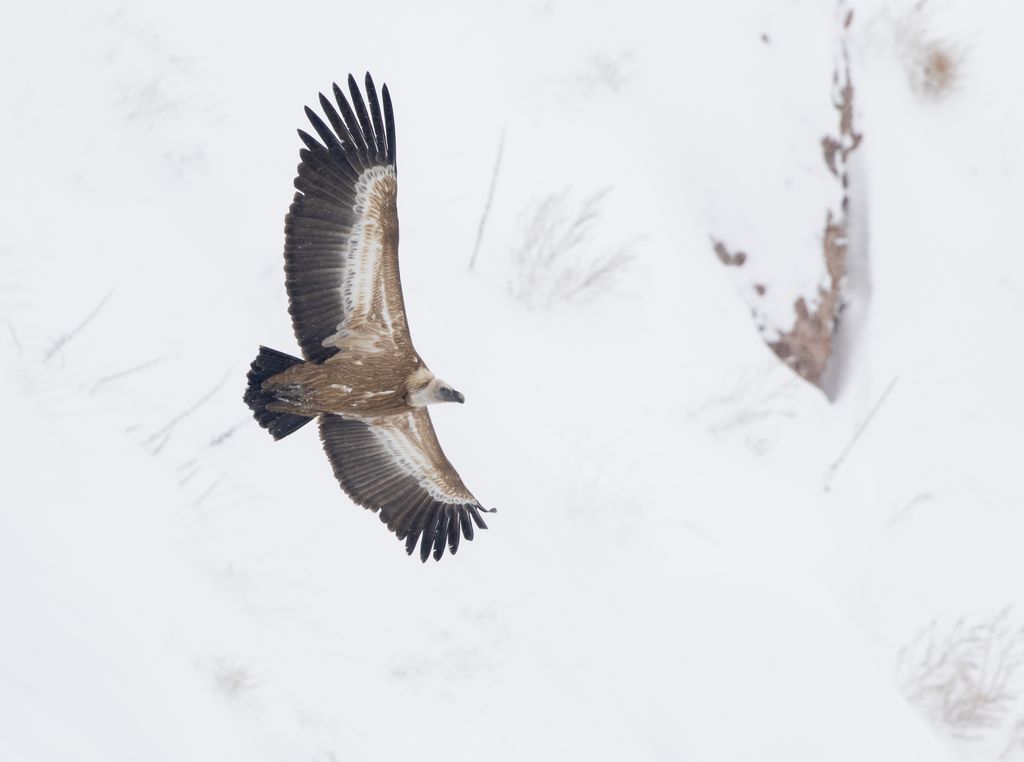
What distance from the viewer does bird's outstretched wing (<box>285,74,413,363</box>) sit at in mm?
5551

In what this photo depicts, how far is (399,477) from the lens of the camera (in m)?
6.32

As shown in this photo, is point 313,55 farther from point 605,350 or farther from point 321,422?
point 321,422

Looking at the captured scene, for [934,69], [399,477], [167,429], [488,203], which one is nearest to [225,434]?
[167,429]

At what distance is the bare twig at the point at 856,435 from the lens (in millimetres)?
9789

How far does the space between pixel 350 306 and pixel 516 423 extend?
271 cm

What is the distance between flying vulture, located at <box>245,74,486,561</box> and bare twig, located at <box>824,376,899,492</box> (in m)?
4.43

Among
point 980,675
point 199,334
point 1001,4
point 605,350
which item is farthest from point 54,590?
point 1001,4

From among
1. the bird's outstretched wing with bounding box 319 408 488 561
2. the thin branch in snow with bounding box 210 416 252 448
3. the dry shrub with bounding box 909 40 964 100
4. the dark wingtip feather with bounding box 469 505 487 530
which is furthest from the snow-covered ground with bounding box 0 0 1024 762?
the dark wingtip feather with bounding box 469 505 487 530

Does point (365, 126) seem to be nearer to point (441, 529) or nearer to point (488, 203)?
point (441, 529)

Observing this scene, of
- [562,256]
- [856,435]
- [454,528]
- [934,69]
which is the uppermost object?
[934,69]

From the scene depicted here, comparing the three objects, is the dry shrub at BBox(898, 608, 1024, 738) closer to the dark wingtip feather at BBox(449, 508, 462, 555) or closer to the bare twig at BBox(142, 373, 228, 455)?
the dark wingtip feather at BBox(449, 508, 462, 555)

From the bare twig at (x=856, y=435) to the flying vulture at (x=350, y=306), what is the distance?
4.43 metres

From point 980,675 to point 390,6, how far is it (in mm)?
6477

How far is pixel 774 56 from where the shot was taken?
1048 centimetres
